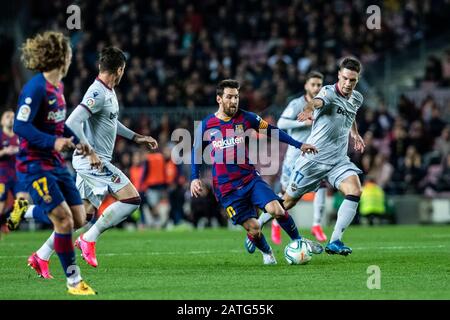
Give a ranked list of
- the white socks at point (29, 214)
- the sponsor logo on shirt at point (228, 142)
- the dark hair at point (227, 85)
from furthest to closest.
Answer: the white socks at point (29, 214), the sponsor logo on shirt at point (228, 142), the dark hair at point (227, 85)

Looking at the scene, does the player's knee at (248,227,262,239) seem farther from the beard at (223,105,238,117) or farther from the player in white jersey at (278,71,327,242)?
the player in white jersey at (278,71,327,242)

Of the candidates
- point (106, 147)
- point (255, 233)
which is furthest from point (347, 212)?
point (106, 147)

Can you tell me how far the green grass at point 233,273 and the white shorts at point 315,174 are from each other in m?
0.95

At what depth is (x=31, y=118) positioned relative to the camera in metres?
8.50

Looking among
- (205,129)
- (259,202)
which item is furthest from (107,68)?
(259,202)

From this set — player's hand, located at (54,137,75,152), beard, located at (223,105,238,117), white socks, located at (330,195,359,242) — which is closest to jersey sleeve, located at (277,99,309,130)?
white socks, located at (330,195,359,242)

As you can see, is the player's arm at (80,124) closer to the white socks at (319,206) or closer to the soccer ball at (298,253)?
the soccer ball at (298,253)

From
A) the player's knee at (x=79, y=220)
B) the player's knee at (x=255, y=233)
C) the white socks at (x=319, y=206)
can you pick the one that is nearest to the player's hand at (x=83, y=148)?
the player's knee at (x=79, y=220)

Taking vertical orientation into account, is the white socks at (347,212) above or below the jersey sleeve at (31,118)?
below

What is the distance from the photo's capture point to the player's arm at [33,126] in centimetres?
845

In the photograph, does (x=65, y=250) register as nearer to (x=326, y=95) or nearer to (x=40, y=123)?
(x=40, y=123)

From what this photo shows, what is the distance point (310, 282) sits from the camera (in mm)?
9586

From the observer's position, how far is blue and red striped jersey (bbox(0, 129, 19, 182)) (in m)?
18.1

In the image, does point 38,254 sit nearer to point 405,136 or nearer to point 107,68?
point 107,68
